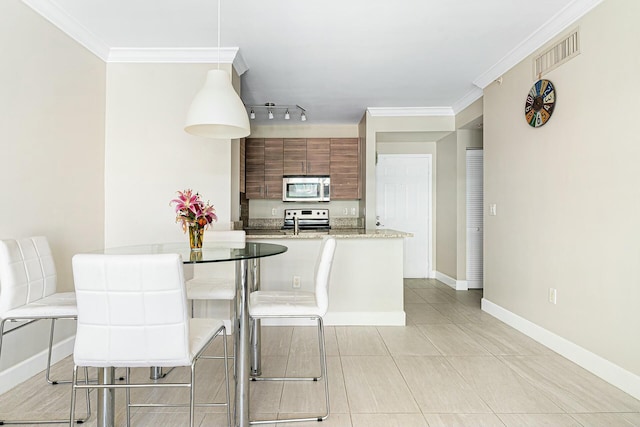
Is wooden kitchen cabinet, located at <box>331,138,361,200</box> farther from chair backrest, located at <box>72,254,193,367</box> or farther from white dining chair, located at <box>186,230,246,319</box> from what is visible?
chair backrest, located at <box>72,254,193,367</box>

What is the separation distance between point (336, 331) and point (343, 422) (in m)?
1.45

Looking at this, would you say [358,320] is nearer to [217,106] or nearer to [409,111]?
[217,106]

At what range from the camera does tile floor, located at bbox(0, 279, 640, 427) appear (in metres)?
1.88

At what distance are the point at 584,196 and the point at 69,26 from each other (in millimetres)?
3858

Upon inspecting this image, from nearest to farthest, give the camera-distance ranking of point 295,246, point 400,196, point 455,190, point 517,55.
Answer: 1. point 517,55
2. point 295,246
3. point 455,190
4. point 400,196

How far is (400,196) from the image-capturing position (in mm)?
5992

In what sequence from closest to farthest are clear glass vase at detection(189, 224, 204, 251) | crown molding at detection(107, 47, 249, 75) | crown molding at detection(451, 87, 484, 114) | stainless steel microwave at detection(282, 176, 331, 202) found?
clear glass vase at detection(189, 224, 204, 251)
crown molding at detection(107, 47, 249, 75)
crown molding at detection(451, 87, 484, 114)
stainless steel microwave at detection(282, 176, 331, 202)

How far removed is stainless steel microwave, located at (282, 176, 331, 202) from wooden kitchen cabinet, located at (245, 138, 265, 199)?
1.22 ft

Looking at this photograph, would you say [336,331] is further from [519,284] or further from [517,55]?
[517,55]

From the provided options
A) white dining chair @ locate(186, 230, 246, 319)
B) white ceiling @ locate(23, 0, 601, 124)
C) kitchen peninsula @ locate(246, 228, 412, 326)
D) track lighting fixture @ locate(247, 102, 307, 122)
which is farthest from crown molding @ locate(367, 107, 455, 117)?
white dining chair @ locate(186, 230, 246, 319)

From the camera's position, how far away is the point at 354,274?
3.50 metres

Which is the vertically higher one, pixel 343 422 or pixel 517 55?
pixel 517 55

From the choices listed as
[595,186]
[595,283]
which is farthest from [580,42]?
[595,283]

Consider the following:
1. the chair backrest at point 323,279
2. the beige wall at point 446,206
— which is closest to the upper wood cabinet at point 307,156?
the beige wall at point 446,206
